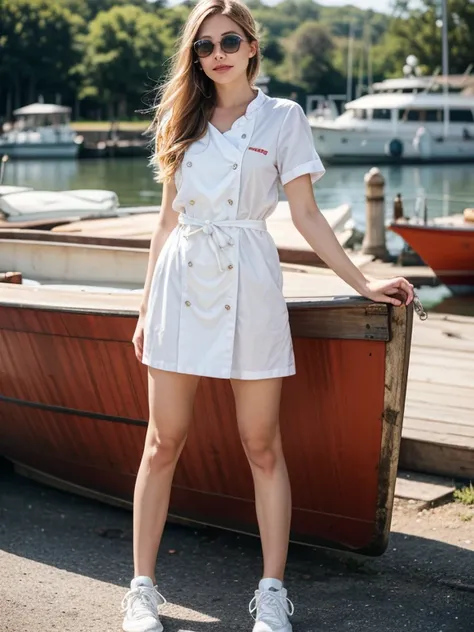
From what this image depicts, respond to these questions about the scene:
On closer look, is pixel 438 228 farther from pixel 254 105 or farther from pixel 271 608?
pixel 271 608

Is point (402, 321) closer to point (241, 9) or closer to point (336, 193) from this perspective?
point (241, 9)

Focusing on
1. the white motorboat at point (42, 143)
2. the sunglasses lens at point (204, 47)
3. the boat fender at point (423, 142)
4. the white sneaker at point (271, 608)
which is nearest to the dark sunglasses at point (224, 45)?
the sunglasses lens at point (204, 47)

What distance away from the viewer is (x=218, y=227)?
335 cm

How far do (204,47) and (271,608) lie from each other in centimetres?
176

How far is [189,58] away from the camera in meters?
3.42

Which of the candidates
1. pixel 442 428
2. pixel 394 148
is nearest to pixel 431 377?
pixel 442 428

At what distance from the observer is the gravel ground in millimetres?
3555

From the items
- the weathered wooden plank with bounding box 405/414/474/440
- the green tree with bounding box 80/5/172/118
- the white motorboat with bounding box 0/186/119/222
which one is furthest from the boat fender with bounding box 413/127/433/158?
the weathered wooden plank with bounding box 405/414/474/440

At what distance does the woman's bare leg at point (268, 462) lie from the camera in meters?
3.38

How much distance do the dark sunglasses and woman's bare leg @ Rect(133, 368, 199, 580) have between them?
39.8 inches

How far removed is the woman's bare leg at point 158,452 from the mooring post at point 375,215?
8655 millimetres

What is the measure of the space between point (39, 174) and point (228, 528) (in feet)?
138

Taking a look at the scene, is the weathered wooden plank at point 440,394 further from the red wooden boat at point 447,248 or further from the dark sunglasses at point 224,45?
the red wooden boat at point 447,248

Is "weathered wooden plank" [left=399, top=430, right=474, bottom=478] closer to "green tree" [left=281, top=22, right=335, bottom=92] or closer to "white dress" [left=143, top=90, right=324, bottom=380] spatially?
"white dress" [left=143, top=90, right=324, bottom=380]
